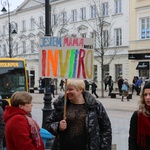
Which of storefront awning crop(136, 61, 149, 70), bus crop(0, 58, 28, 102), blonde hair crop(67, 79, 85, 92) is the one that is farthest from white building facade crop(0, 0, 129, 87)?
blonde hair crop(67, 79, 85, 92)

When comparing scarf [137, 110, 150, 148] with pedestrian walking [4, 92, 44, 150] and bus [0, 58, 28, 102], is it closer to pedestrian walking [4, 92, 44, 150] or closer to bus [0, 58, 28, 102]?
pedestrian walking [4, 92, 44, 150]

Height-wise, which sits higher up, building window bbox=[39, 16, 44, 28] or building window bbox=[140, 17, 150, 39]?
building window bbox=[39, 16, 44, 28]

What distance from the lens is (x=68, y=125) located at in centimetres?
429

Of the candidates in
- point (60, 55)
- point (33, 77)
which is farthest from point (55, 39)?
point (33, 77)

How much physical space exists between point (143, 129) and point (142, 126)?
0.03m

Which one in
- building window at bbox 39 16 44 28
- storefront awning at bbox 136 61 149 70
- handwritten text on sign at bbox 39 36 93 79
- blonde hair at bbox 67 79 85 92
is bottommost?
storefront awning at bbox 136 61 149 70

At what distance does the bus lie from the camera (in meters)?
16.0

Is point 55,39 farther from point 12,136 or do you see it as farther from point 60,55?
point 12,136

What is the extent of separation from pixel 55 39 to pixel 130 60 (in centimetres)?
3590

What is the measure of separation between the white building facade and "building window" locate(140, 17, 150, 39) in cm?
200

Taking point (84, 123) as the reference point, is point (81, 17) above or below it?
above

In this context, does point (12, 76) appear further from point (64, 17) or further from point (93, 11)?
point (64, 17)

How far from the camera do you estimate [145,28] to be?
127ft

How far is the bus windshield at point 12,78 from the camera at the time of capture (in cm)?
1596
